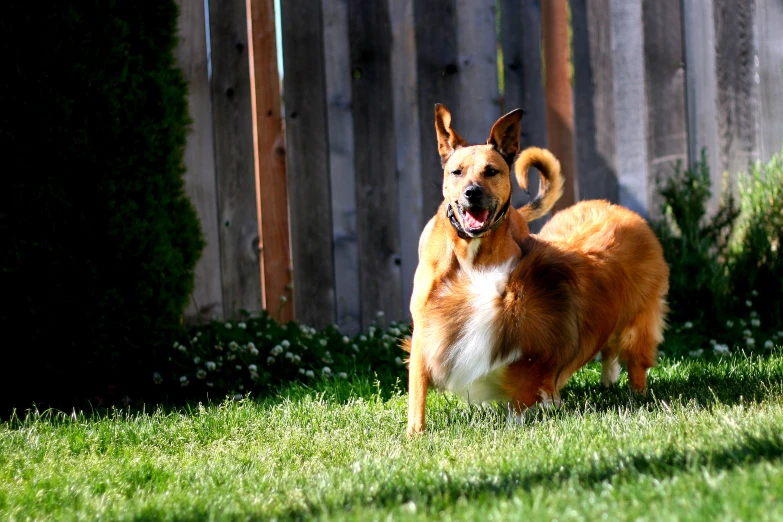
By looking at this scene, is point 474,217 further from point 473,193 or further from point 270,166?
point 270,166

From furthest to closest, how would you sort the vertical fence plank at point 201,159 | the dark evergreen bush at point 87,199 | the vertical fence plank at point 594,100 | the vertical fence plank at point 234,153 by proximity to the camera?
the vertical fence plank at point 594,100 < the vertical fence plank at point 234,153 < the vertical fence plank at point 201,159 < the dark evergreen bush at point 87,199

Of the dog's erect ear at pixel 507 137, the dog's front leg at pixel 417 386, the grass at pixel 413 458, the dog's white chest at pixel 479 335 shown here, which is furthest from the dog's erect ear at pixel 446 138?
the grass at pixel 413 458

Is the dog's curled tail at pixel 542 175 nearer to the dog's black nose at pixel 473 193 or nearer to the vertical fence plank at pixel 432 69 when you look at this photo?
the dog's black nose at pixel 473 193

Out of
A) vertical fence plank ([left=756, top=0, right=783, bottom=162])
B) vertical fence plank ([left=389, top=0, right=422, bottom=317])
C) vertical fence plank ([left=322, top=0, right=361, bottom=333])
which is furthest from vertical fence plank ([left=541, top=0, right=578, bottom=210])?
vertical fence plank ([left=322, top=0, right=361, bottom=333])

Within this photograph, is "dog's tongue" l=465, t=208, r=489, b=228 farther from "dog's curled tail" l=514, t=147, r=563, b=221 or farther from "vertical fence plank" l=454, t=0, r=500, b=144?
"vertical fence plank" l=454, t=0, r=500, b=144

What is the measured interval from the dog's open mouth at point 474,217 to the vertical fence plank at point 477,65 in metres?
2.98

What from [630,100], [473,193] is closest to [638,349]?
[473,193]

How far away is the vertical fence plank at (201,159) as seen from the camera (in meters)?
5.96

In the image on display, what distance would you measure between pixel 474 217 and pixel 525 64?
3.35 metres

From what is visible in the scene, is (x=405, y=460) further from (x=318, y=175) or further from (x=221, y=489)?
(x=318, y=175)

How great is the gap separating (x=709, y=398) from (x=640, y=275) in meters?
0.84

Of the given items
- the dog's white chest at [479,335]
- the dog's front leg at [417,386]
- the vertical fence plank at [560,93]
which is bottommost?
the dog's front leg at [417,386]

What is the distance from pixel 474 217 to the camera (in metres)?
3.79

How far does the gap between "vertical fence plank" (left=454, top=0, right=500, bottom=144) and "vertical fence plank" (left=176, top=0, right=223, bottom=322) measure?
2.01 metres
